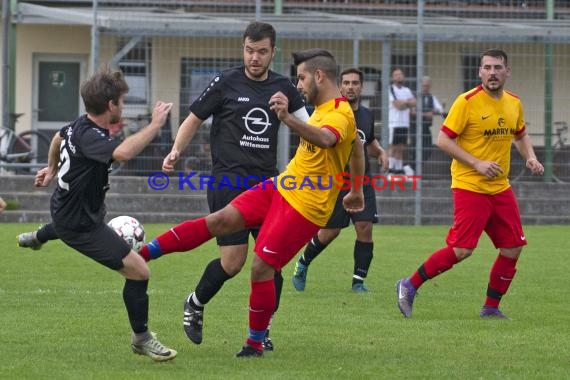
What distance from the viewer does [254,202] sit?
7.47 metres

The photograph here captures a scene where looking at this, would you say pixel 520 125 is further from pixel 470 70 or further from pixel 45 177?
pixel 470 70

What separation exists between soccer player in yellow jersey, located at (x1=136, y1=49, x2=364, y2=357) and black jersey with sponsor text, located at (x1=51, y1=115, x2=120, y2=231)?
78cm

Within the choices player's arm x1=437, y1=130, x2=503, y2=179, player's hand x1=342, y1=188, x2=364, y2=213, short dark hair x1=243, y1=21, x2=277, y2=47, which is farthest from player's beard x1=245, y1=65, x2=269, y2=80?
player's arm x1=437, y1=130, x2=503, y2=179

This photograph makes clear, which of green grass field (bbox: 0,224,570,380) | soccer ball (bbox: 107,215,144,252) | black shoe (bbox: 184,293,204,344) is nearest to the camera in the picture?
green grass field (bbox: 0,224,570,380)

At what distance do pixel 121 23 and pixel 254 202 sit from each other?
12.2 m

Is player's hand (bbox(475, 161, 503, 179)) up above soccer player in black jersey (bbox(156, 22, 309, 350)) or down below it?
below

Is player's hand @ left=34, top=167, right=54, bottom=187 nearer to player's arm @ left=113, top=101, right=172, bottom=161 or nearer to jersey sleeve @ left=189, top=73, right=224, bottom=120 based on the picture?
jersey sleeve @ left=189, top=73, right=224, bottom=120

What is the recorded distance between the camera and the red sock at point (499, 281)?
9516 millimetres

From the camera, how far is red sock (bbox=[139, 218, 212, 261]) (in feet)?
24.8

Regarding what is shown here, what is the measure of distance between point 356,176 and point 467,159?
177 cm

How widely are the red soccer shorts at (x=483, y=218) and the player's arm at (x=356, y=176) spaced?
1.63m

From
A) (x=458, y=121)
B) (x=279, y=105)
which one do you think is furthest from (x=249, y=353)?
(x=458, y=121)

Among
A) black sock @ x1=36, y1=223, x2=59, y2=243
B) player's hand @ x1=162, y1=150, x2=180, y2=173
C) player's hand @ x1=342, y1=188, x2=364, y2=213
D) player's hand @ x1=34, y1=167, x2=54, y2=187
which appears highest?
player's hand @ x1=162, y1=150, x2=180, y2=173

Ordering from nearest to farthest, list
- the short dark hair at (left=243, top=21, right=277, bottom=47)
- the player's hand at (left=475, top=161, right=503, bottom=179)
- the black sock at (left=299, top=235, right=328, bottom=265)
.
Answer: the short dark hair at (left=243, top=21, right=277, bottom=47)
the player's hand at (left=475, top=161, right=503, bottom=179)
the black sock at (left=299, top=235, right=328, bottom=265)
